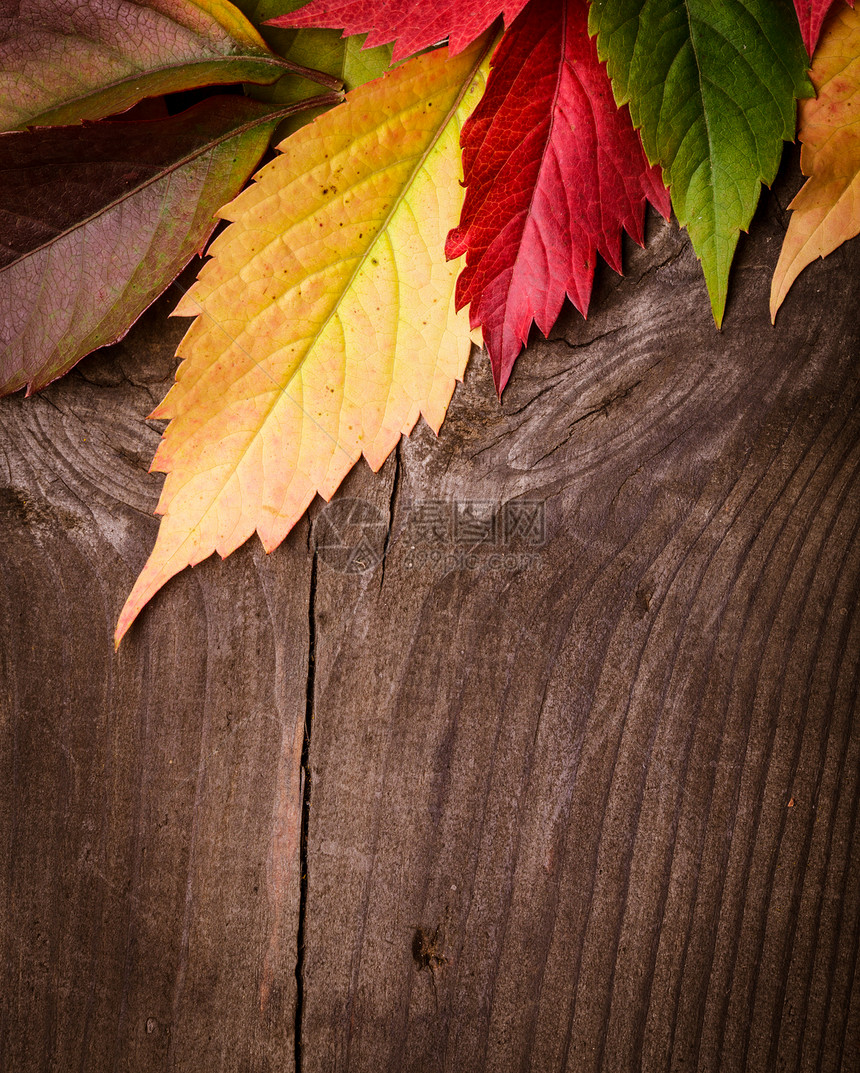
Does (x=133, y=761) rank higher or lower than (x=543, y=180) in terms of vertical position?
lower

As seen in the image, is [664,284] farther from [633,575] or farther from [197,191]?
[197,191]

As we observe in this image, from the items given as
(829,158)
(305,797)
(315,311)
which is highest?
(829,158)

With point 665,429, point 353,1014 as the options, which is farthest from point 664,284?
point 353,1014

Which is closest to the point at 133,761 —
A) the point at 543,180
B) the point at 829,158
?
the point at 543,180

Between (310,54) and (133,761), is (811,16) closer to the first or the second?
(310,54)

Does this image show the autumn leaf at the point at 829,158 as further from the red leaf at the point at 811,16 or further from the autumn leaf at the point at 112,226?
the autumn leaf at the point at 112,226

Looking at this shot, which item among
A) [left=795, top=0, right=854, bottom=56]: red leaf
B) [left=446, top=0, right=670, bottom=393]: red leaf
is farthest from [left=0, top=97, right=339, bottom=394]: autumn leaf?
[left=795, top=0, right=854, bottom=56]: red leaf

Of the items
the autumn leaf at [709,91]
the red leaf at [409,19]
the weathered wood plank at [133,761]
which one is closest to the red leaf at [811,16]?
the autumn leaf at [709,91]
